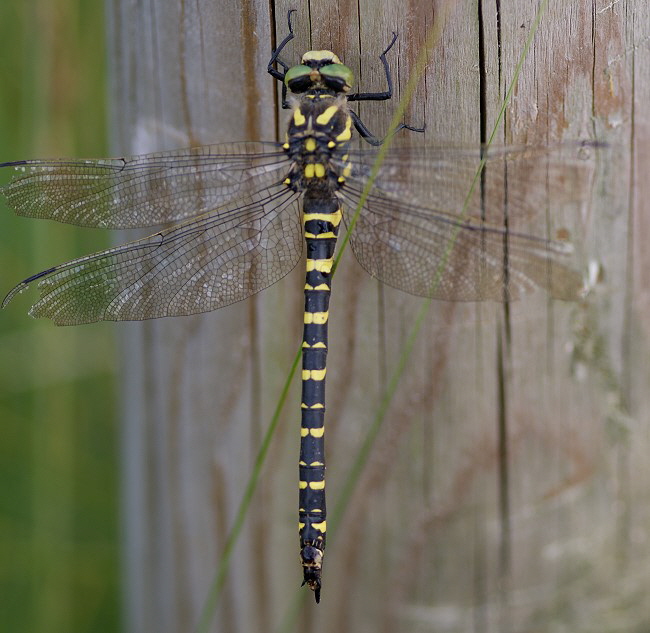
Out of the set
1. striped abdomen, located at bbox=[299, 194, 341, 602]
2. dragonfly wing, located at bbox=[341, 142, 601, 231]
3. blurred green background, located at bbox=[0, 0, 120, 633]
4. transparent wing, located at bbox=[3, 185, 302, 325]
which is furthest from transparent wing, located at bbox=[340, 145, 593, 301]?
blurred green background, located at bbox=[0, 0, 120, 633]

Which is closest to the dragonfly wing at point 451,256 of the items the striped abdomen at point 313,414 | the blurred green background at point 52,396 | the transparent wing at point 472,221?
the transparent wing at point 472,221

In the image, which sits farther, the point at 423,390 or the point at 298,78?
the point at 423,390

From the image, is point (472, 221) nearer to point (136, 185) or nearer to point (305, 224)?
point (305, 224)

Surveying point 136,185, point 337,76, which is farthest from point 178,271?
point 337,76

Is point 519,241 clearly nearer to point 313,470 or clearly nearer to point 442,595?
point 313,470

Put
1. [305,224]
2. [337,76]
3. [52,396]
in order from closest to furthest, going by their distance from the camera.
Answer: [337,76]
[305,224]
[52,396]

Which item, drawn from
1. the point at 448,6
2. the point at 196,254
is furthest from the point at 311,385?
the point at 448,6

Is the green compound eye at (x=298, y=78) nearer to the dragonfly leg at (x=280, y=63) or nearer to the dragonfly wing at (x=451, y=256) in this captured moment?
the dragonfly leg at (x=280, y=63)
